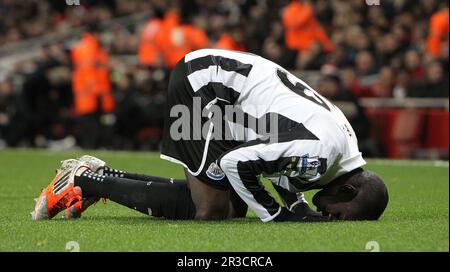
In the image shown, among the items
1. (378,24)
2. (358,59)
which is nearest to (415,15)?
(378,24)

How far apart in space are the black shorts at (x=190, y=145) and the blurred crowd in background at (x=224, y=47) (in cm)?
826

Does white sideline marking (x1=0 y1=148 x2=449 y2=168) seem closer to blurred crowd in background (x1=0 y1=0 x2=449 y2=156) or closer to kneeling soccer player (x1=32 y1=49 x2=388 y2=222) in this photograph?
blurred crowd in background (x1=0 y1=0 x2=449 y2=156)

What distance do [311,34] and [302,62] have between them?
103 centimetres

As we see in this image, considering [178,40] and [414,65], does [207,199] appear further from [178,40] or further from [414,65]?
[178,40]

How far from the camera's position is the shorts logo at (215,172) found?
643 centimetres

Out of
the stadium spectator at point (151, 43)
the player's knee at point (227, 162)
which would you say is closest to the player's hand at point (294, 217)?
the player's knee at point (227, 162)

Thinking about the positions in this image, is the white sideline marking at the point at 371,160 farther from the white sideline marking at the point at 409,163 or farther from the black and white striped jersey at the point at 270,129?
the black and white striped jersey at the point at 270,129

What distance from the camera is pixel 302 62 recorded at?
16531 mm

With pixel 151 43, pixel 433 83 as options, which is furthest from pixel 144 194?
pixel 151 43

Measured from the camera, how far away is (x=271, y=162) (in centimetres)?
602

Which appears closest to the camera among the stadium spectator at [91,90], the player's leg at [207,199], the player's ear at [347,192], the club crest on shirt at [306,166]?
the club crest on shirt at [306,166]

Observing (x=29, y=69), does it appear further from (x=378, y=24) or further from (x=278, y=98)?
(x=278, y=98)

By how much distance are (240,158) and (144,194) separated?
95cm

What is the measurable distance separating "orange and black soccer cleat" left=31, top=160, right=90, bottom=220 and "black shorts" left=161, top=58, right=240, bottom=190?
0.64 m
